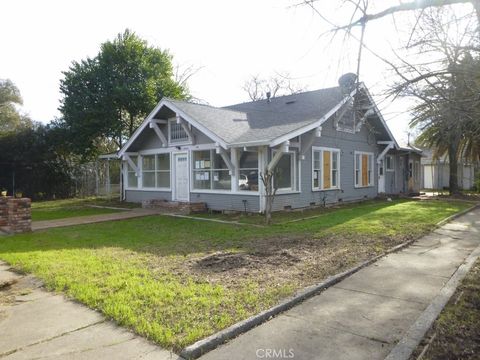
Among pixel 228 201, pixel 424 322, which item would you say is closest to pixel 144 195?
pixel 228 201

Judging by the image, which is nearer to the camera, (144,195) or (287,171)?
(287,171)

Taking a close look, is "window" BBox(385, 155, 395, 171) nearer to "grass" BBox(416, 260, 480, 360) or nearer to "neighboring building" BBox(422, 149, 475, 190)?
"neighboring building" BBox(422, 149, 475, 190)

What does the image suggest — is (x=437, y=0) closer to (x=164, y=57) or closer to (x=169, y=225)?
(x=169, y=225)

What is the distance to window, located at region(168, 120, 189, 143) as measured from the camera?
50.6 ft

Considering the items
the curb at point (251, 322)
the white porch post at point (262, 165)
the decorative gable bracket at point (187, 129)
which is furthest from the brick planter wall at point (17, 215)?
the curb at point (251, 322)

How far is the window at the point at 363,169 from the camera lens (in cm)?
1847

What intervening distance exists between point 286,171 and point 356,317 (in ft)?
32.4

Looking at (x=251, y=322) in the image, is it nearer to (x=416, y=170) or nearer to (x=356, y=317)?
(x=356, y=317)

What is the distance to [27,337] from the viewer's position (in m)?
3.75

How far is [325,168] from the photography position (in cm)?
1584

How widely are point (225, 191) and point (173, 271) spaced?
8044 mm

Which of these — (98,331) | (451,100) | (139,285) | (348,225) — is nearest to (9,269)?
(139,285)

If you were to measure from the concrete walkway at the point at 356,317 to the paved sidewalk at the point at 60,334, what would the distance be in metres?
0.79

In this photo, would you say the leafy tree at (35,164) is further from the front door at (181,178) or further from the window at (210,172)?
the window at (210,172)
